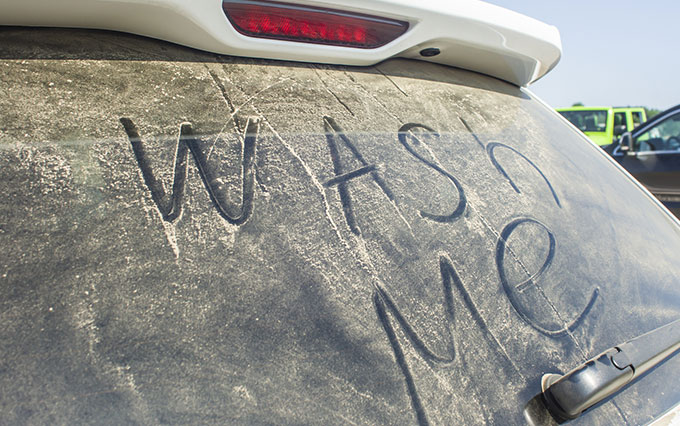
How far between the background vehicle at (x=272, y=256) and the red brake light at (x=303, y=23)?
31mm

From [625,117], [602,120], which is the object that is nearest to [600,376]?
[602,120]

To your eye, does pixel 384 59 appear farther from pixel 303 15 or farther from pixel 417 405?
pixel 417 405

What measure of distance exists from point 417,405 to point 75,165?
0.68m

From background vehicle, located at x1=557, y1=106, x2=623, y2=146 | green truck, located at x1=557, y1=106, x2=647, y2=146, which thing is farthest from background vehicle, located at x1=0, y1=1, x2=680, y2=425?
background vehicle, located at x1=557, y1=106, x2=623, y2=146

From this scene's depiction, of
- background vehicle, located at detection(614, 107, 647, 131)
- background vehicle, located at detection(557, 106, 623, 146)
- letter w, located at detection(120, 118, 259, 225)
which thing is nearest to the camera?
letter w, located at detection(120, 118, 259, 225)

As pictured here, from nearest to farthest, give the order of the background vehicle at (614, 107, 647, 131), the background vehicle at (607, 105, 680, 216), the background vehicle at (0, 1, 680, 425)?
the background vehicle at (0, 1, 680, 425), the background vehicle at (607, 105, 680, 216), the background vehicle at (614, 107, 647, 131)

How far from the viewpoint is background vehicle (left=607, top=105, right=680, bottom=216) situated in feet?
21.5

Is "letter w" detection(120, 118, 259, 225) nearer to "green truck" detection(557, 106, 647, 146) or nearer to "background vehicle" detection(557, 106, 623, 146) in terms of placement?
"green truck" detection(557, 106, 647, 146)

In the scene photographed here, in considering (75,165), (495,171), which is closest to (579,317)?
(495,171)

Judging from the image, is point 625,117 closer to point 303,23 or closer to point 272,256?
point 303,23

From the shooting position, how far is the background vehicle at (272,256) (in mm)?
729

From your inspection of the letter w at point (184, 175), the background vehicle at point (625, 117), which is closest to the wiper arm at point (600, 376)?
the letter w at point (184, 175)

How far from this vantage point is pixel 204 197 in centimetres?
90

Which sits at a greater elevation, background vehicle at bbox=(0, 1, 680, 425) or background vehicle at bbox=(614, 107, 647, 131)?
background vehicle at bbox=(0, 1, 680, 425)
